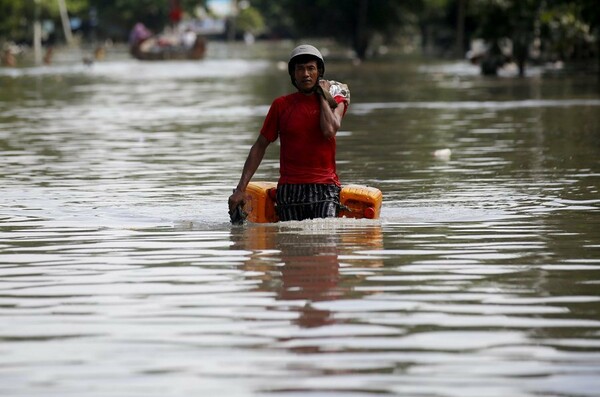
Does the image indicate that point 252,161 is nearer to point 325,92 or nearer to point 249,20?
point 325,92

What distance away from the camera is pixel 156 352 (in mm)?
7363

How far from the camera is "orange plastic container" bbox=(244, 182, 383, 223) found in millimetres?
12266

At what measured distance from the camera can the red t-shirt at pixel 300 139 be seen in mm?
11734

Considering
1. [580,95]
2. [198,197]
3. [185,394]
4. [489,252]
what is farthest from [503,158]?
[580,95]

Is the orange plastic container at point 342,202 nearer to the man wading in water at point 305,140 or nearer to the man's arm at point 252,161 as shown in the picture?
the man wading in water at point 305,140

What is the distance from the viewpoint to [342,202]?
12.2 metres

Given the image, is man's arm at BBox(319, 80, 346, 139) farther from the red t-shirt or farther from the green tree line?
the green tree line

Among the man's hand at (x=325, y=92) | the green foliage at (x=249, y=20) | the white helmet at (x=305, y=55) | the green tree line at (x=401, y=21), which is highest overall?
the white helmet at (x=305, y=55)

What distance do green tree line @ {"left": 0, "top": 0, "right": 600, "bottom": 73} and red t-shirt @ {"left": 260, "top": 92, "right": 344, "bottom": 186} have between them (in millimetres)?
31472

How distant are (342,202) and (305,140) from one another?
675mm

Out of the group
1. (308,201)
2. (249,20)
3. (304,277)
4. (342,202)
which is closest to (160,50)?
(342,202)

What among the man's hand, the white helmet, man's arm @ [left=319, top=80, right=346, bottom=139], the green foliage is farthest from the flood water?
the green foliage

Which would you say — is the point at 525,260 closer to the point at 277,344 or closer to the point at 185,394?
the point at 277,344

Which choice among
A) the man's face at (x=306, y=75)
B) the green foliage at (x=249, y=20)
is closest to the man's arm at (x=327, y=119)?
the man's face at (x=306, y=75)
